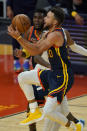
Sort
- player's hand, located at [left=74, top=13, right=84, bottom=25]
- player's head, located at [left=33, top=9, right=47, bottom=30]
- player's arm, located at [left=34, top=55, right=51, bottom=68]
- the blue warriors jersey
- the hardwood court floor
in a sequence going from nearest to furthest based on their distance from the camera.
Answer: the blue warriors jersey, player's arm, located at [left=34, top=55, right=51, bottom=68], the hardwood court floor, player's head, located at [left=33, top=9, right=47, bottom=30], player's hand, located at [left=74, top=13, right=84, bottom=25]

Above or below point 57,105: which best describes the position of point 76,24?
below

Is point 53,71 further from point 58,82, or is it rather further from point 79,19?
point 79,19

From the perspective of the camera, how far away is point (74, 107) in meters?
6.98

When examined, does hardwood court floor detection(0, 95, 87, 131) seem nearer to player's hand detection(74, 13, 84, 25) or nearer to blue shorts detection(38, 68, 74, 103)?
blue shorts detection(38, 68, 74, 103)

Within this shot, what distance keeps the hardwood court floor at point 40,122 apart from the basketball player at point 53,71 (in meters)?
0.71

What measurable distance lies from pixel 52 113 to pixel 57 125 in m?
0.41

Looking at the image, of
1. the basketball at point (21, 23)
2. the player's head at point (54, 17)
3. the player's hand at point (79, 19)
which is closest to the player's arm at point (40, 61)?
the basketball at point (21, 23)

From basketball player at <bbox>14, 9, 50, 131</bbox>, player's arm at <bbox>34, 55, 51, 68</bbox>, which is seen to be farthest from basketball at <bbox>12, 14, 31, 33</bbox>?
player's arm at <bbox>34, 55, 51, 68</bbox>

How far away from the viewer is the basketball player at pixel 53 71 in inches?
193

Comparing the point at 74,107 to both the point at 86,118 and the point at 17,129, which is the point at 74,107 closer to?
the point at 86,118

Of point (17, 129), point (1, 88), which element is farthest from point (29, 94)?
point (1, 88)

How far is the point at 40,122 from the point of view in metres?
6.11

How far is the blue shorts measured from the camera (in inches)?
196

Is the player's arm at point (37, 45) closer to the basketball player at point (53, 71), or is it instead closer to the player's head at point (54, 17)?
the basketball player at point (53, 71)
